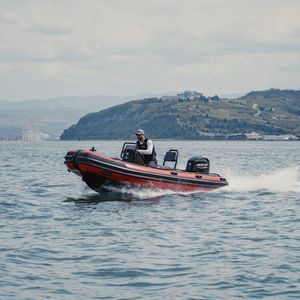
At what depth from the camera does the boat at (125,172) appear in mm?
24062

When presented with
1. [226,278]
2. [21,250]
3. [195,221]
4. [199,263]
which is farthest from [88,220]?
[226,278]

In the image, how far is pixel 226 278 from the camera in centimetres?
1263

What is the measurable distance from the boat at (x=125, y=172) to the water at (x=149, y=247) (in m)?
0.41

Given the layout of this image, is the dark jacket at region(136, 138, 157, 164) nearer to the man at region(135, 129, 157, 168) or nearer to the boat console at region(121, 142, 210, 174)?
the man at region(135, 129, 157, 168)

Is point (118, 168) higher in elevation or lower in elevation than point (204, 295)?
higher

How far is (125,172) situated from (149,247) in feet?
30.0

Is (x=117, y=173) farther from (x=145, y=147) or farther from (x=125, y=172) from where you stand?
(x=145, y=147)

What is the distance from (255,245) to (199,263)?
7.80 ft

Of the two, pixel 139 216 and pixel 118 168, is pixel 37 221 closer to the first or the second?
pixel 139 216

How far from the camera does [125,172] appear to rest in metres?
24.3

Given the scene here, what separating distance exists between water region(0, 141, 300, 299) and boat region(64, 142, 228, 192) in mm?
411

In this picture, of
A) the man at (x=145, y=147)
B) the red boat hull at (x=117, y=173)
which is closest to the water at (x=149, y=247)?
the red boat hull at (x=117, y=173)

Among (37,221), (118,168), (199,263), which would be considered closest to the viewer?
(199,263)

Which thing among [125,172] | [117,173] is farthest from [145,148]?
[117,173]
